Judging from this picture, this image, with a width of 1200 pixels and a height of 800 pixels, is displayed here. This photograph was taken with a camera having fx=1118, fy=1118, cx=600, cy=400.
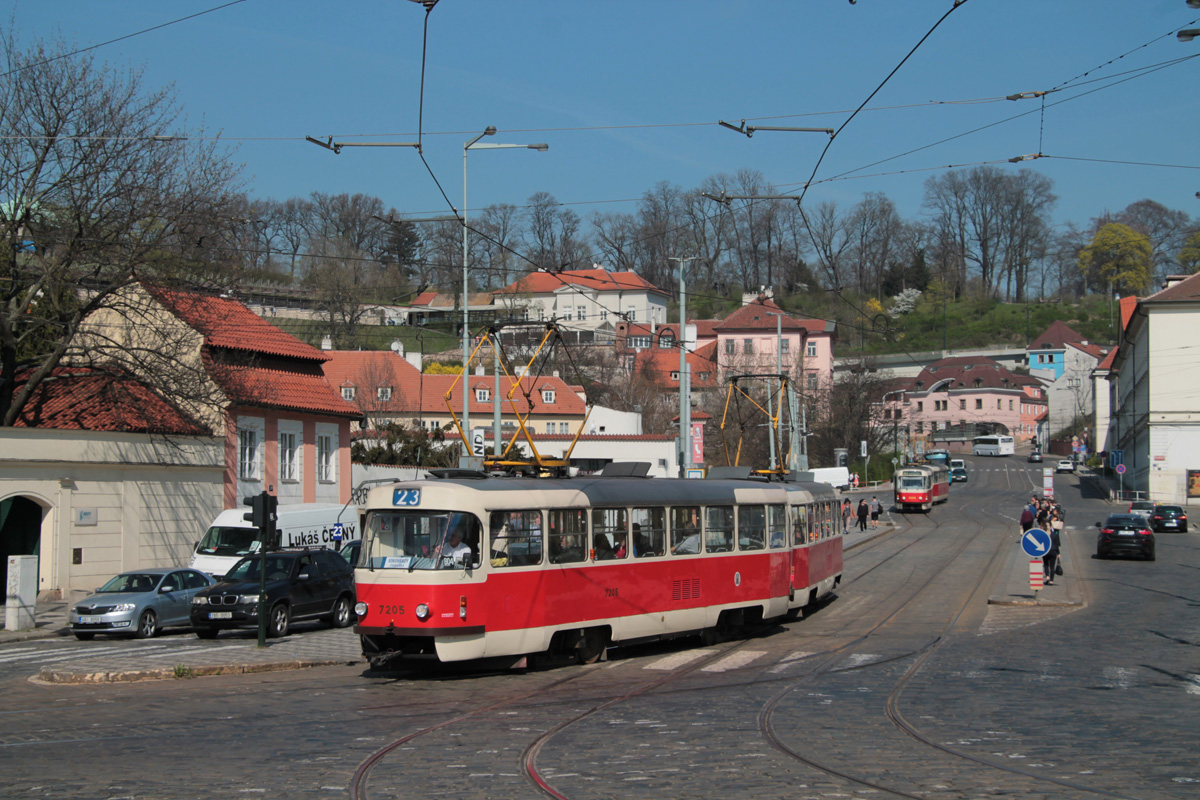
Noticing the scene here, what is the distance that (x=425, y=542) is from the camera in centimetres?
1435

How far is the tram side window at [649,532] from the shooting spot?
16.8m

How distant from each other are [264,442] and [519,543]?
21.4 metres

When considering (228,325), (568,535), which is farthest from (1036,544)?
(228,325)

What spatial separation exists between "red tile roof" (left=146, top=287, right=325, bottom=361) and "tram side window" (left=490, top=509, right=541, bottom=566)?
56.9 ft

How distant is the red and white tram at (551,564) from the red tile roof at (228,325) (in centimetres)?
1684

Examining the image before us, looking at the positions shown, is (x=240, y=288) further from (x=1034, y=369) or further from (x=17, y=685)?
(x=1034, y=369)

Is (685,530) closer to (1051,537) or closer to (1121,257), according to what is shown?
(1051,537)

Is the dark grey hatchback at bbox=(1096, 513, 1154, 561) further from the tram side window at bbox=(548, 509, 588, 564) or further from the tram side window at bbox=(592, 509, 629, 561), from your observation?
the tram side window at bbox=(548, 509, 588, 564)

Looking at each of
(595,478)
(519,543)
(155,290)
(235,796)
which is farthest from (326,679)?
(155,290)

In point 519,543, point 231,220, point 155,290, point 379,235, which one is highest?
point 379,235

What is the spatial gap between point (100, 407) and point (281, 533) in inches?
258

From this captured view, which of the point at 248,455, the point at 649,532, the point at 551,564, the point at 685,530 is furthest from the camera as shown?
the point at 248,455

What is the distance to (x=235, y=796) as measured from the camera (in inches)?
315

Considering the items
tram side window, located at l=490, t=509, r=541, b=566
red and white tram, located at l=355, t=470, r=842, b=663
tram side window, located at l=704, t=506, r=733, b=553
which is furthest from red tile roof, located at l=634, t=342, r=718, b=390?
tram side window, located at l=490, t=509, r=541, b=566
